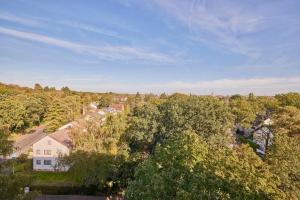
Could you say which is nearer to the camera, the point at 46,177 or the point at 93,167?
the point at 93,167

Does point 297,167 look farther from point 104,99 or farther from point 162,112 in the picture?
point 104,99

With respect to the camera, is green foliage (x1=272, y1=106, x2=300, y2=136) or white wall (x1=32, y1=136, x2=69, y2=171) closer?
green foliage (x1=272, y1=106, x2=300, y2=136)

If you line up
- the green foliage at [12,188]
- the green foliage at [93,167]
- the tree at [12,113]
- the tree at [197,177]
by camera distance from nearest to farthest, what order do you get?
the tree at [197,177] → the green foliage at [12,188] → the green foliage at [93,167] → the tree at [12,113]

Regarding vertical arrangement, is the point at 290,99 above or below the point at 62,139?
above

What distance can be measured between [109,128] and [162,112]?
999 centimetres

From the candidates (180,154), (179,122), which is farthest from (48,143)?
(180,154)

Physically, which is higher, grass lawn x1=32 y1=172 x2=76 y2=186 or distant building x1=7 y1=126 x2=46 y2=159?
distant building x1=7 y1=126 x2=46 y2=159

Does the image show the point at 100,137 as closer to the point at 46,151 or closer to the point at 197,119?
the point at 46,151

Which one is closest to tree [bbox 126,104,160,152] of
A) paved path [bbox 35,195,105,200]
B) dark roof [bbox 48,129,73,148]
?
dark roof [bbox 48,129,73,148]

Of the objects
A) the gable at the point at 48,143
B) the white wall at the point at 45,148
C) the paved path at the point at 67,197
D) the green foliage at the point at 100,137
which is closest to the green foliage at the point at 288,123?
the green foliage at the point at 100,137

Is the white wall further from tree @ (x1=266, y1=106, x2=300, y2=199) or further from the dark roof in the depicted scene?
tree @ (x1=266, y1=106, x2=300, y2=199)

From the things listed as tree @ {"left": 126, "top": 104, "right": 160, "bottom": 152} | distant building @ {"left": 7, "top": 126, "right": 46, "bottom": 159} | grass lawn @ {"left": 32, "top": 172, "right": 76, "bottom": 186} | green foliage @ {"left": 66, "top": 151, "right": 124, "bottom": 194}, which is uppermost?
tree @ {"left": 126, "top": 104, "right": 160, "bottom": 152}

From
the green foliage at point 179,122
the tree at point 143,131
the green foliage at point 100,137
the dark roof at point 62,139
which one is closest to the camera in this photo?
the green foliage at point 100,137

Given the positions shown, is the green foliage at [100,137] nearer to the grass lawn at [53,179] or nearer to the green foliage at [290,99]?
the grass lawn at [53,179]
